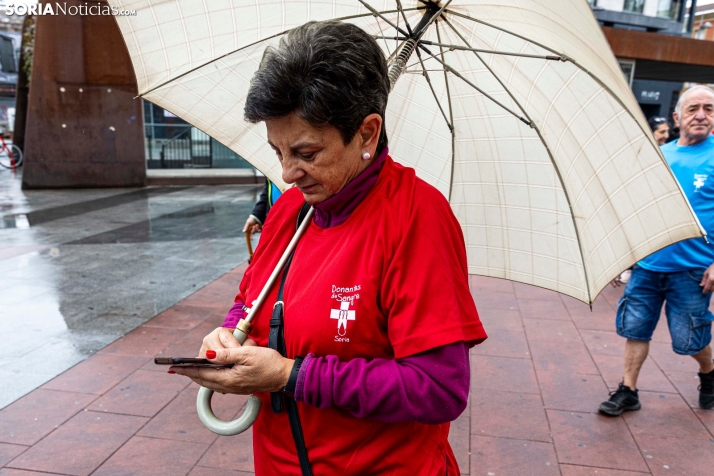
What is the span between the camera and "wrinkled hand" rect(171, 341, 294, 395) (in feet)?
4.17

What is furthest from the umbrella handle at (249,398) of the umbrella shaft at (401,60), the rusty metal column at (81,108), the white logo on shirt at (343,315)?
the rusty metal column at (81,108)

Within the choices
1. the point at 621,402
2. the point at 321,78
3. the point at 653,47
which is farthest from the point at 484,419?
the point at 653,47

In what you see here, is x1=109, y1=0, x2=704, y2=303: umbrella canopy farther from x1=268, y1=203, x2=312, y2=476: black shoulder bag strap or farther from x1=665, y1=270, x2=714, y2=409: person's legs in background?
x1=665, y1=270, x2=714, y2=409: person's legs in background

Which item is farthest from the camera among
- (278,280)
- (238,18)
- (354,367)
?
(238,18)

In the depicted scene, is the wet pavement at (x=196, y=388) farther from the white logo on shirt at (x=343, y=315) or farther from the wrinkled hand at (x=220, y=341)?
→ the white logo on shirt at (x=343, y=315)

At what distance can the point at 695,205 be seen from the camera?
362 centimetres

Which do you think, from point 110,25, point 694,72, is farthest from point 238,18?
point 694,72

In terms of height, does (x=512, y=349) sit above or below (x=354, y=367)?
below

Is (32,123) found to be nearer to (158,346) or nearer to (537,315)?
(158,346)

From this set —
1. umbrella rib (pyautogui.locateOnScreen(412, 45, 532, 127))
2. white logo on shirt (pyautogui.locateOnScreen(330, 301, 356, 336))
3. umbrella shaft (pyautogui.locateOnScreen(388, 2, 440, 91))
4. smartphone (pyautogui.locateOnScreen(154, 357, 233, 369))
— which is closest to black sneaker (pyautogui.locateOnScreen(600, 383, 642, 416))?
umbrella rib (pyautogui.locateOnScreen(412, 45, 532, 127))

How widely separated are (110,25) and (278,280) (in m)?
13.5

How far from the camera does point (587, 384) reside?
419 centimetres

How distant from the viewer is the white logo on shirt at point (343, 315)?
1268 millimetres

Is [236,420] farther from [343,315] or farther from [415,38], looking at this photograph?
[415,38]
